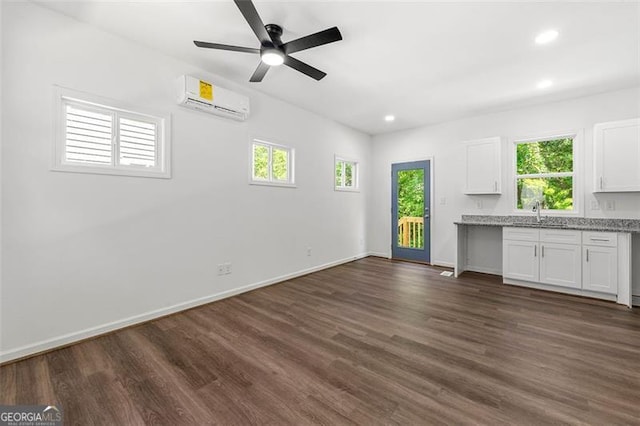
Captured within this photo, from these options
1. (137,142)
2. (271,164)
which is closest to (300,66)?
(271,164)

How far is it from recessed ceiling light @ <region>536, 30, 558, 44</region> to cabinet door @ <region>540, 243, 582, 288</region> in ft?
8.65

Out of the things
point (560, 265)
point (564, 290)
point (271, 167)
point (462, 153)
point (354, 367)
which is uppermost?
point (462, 153)

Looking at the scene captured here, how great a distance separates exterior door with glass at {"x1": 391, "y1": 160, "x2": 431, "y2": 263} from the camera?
549 centimetres

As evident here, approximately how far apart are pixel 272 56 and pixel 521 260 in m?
4.39

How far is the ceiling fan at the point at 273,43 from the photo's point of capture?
1995 millimetres

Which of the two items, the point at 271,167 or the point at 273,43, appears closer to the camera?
the point at 273,43

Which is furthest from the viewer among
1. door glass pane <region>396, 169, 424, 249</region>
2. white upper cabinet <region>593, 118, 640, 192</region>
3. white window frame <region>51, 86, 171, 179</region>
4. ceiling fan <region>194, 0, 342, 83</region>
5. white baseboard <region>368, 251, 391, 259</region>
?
white baseboard <region>368, 251, 391, 259</region>

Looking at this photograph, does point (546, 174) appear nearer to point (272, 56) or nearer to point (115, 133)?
point (272, 56)

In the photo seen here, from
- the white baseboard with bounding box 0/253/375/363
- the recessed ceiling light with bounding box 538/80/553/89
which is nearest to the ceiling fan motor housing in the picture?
the white baseboard with bounding box 0/253/375/363

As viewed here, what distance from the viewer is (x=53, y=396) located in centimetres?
172

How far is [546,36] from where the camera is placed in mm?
2551

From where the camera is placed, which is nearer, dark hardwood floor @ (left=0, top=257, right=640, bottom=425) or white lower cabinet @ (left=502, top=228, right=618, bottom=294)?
dark hardwood floor @ (left=0, top=257, right=640, bottom=425)

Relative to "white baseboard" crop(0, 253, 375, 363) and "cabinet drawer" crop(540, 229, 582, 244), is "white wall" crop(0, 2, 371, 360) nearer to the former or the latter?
"white baseboard" crop(0, 253, 375, 363)

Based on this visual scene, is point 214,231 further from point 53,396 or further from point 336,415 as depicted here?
point 336,415
